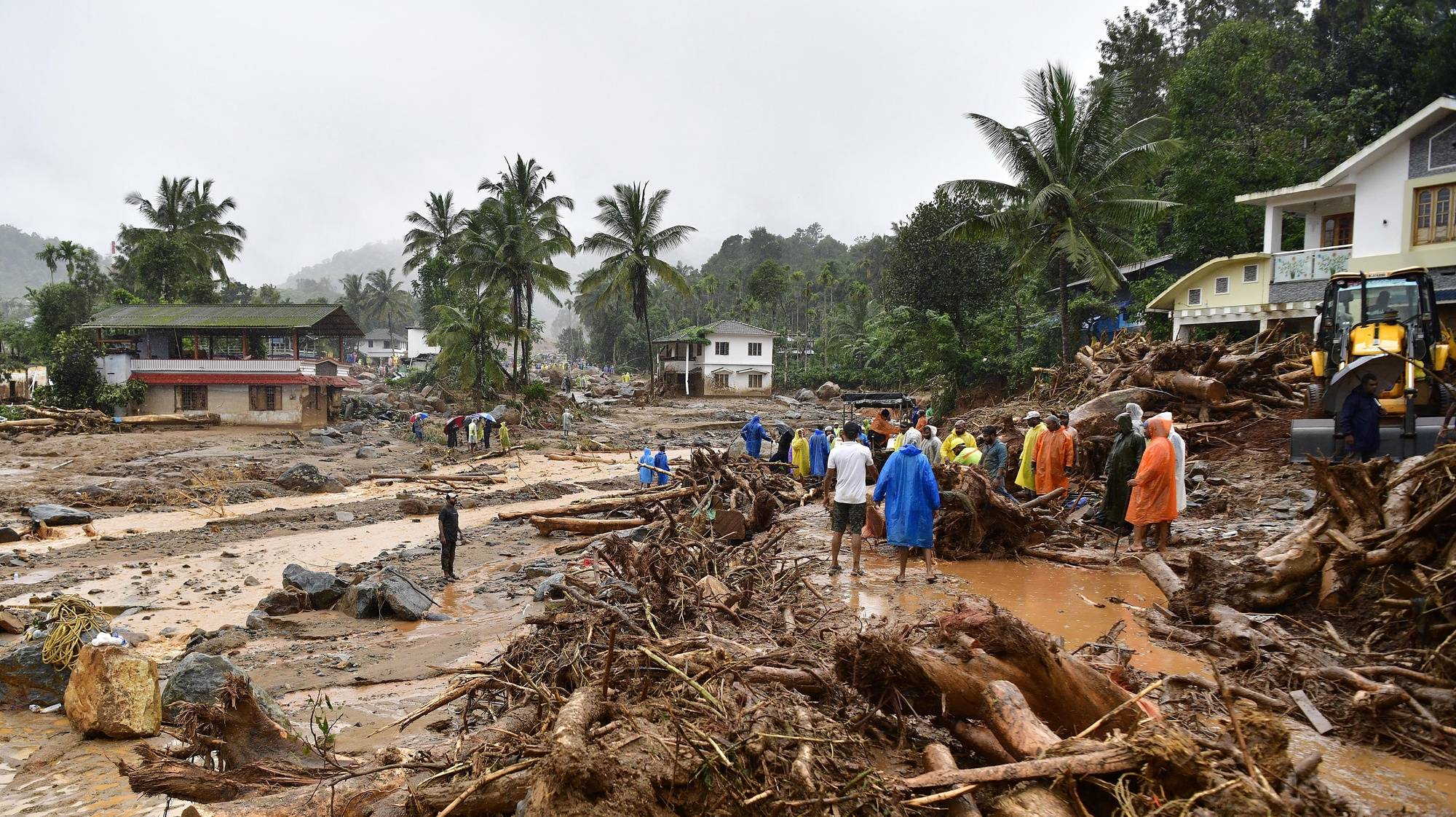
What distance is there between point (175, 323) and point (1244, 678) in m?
37.9

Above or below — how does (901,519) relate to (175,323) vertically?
below

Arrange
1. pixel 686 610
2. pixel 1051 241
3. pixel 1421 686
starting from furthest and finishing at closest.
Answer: pixel 1051 241 → pixel 686 610 → pixel 1421 686

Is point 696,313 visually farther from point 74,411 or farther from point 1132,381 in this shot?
point 1132,381

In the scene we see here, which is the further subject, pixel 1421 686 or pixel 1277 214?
pixel 1277 214

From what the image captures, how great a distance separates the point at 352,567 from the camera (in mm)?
12203

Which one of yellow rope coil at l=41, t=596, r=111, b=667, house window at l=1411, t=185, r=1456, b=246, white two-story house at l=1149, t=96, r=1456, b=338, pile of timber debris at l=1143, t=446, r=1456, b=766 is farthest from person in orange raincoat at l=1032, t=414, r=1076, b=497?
house window at l=1411, t=185, r=1456, b=246

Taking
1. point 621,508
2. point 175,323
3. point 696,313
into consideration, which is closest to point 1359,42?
point 621,508

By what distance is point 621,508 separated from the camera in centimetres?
1406

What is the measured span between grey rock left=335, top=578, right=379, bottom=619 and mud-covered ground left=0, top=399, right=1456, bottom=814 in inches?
6.4

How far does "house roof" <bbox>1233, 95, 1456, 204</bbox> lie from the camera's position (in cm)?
1773

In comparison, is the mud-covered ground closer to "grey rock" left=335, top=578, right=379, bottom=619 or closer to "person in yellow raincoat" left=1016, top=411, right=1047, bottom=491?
"grey rock" left=335, top=578, right=379, bottom=619

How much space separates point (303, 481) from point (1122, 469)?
18.9 metres

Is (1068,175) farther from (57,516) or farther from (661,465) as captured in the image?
(57,516)

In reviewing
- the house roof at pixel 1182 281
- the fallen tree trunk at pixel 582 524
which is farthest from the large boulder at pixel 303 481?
the house roof at pixel 1182 281
